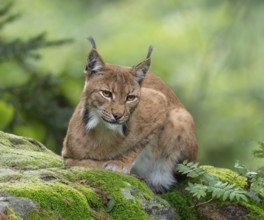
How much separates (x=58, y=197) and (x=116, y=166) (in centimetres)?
122

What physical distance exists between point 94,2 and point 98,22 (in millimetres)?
845

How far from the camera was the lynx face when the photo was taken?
6250mm

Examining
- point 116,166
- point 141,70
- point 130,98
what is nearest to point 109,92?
point 130,98

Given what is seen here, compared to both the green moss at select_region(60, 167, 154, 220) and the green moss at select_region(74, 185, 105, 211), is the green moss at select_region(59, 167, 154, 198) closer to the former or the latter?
the green moss at select_region(60, 167, 154, 220)

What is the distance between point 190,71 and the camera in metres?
13.2

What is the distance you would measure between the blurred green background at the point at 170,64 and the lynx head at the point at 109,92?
10.2ft

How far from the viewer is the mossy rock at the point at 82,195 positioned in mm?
5020

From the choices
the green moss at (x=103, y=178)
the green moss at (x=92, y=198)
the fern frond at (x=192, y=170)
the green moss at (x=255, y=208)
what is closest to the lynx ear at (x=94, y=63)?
the green moss at (x=103, y=178)

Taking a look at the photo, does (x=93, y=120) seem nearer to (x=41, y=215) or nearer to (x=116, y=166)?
(x=116, y=166)

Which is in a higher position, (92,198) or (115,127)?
(115,127)

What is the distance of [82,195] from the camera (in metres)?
5.37

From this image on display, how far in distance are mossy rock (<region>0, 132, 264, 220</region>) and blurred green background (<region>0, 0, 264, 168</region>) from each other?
2.90m

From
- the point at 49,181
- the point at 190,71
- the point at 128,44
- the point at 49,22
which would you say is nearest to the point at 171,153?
the point at 49,181

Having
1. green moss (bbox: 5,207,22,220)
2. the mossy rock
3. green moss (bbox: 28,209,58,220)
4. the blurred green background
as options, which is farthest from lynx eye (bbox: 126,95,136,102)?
the blurred green background
